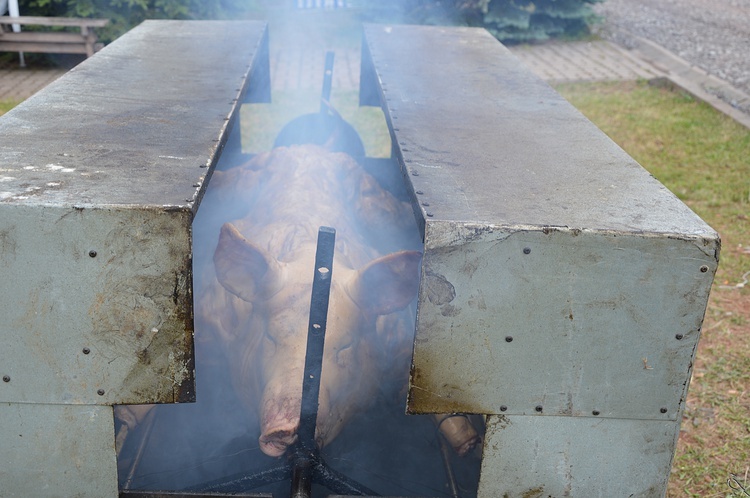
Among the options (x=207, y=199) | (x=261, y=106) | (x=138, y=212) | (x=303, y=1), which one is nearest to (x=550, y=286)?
(x=138, y=212)

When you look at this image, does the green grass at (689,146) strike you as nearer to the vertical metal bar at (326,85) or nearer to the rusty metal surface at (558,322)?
the vertical metal bar at (326,85)

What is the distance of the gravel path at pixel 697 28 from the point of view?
12.1 metres

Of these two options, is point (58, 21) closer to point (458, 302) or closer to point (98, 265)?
point (98, 265)

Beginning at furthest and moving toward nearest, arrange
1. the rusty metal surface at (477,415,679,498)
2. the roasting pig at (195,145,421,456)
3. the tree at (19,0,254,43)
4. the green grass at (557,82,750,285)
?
the tree at (19,0,254,43)
the green grass at (557,82,750,285)
the roasting pig at (195,145,421,456)
the rusty metal surface at (477,415,679,498)

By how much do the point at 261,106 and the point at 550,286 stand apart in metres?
7.59

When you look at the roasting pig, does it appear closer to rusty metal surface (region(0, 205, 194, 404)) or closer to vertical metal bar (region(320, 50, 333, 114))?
rusty metal surface (region(0, 205, 194, 404))

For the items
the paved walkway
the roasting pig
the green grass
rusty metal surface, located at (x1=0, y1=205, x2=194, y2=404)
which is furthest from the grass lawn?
rusty metal surface, located at (x1=0, y1=205, x2=194, y2=404)

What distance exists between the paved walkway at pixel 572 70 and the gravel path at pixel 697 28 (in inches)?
17.4

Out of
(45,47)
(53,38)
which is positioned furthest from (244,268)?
(45,47)

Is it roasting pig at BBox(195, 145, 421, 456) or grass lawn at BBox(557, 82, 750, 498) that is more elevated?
roasting pig at BBox(195, 145, 421, 456)

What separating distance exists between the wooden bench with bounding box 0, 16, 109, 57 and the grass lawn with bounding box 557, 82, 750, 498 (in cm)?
662

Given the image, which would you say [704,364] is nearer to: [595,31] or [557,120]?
[557,120]

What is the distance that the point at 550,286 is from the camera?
2.17 meters

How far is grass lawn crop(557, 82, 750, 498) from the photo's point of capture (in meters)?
3.65
